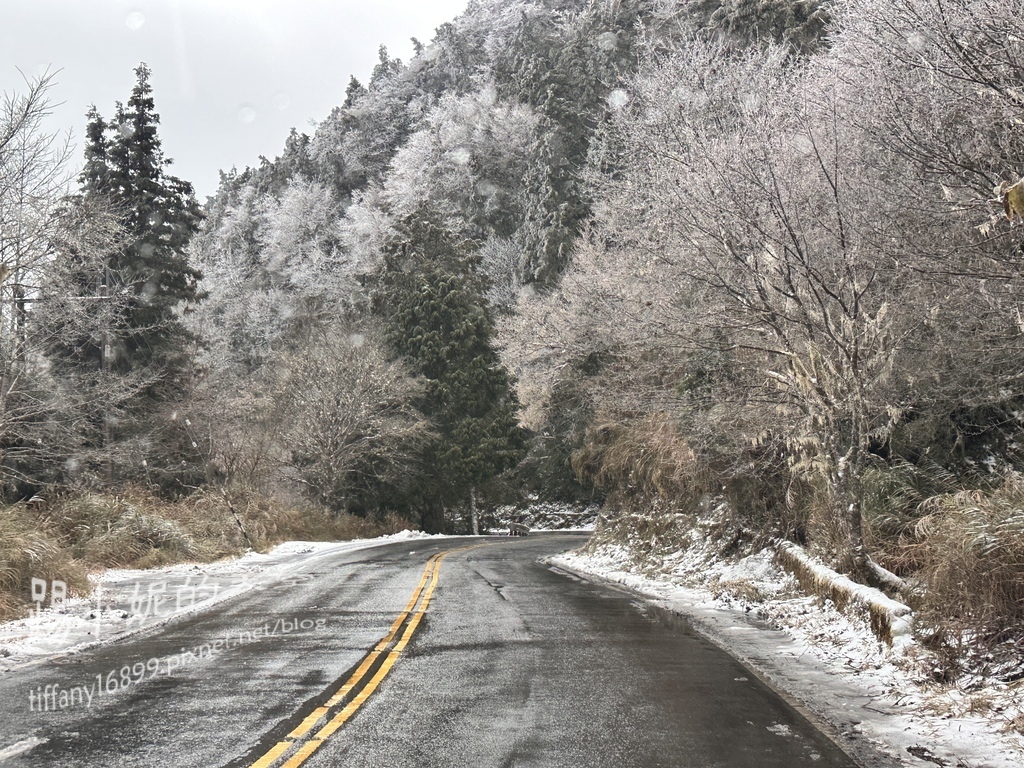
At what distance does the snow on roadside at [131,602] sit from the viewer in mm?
10031

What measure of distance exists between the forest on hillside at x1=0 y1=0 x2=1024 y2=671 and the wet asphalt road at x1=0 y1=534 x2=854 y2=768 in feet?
8.83

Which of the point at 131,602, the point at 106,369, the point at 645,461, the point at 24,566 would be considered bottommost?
the point at 131,602

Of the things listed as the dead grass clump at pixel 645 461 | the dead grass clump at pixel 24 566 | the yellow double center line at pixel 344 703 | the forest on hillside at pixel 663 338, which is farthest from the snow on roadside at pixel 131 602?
the dead grass clump at pixel 645 461

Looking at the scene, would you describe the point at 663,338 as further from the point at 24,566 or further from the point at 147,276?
the point at 147,276

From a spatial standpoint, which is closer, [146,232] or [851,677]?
[851,677]

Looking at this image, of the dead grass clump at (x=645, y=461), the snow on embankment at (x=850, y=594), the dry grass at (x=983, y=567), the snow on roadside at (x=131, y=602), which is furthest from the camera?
the dead grass clump at (x=645, y=461)

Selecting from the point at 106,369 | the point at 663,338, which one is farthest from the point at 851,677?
the point at 106,369

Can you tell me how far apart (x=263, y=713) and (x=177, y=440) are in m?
25.8

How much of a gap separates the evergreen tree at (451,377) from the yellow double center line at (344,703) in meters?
28.3

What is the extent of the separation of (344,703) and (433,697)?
761mm

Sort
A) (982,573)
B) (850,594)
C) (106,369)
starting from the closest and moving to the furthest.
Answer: (982,573), (850,594), (106,369)

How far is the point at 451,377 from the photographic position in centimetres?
4119

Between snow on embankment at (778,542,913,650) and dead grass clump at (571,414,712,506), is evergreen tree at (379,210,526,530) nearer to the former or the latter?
dead grass clump at (571,414,712,506)

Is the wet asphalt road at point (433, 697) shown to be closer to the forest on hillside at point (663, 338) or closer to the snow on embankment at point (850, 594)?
the snow on embankment at point (850, 594)
